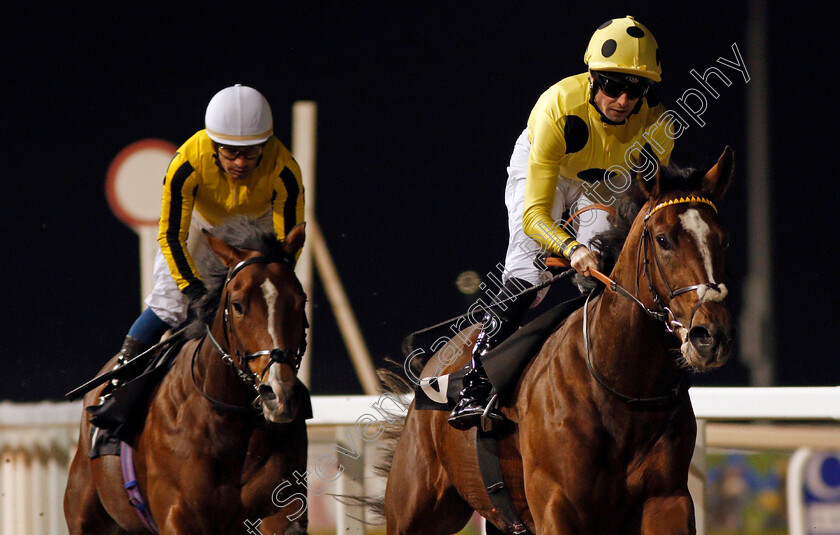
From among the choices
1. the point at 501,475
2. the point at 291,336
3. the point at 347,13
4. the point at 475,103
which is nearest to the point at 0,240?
the point at 347,13

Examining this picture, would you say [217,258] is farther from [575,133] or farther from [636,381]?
[636,381]

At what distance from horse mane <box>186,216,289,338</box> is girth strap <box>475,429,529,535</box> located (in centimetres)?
90

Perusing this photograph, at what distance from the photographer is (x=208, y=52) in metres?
6.68

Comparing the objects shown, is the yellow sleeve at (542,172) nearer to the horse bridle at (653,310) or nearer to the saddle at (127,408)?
the horse bridle at (653,310)

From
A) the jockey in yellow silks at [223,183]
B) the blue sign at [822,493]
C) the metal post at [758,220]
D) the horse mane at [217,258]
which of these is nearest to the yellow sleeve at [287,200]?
the jockey in yellow silks at [223,183]

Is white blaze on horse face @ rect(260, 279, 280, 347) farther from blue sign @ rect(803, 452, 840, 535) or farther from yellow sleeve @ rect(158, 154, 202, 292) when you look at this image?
blue sign @ rect(803, 452, 840, 535)

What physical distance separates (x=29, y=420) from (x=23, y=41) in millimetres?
2482

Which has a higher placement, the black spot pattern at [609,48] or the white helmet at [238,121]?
the black spot pattern at [609,48]

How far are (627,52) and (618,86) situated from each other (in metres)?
0.12

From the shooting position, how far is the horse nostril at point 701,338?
2.57m

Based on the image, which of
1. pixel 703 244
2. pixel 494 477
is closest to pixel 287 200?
pixel 494 477

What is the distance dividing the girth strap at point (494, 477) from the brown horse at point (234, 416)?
591 millimetres

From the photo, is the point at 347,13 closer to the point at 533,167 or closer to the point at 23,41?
the point at 23,41

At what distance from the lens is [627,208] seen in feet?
10.3
